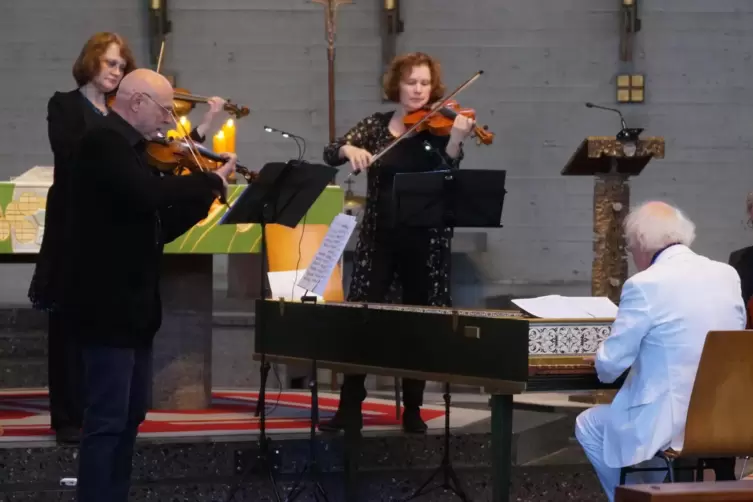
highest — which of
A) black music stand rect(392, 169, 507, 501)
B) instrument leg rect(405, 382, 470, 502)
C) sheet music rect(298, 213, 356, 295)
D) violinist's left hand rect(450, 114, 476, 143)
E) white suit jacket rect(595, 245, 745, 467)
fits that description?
violinist's left hand rect(450, 114, 476, 143)

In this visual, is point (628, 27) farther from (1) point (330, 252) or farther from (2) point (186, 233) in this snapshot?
(1) point (330, 252)

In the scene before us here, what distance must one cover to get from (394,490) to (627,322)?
157cm

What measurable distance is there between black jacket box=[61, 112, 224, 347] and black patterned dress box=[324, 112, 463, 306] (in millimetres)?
1245

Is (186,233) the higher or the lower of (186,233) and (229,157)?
the lower

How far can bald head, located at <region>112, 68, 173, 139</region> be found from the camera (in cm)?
359

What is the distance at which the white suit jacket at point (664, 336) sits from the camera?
364 centimetres

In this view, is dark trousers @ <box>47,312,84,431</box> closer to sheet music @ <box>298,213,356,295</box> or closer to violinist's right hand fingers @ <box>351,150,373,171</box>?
sheet music @ <box>298,213,356,295</box>

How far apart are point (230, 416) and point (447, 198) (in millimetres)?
1620

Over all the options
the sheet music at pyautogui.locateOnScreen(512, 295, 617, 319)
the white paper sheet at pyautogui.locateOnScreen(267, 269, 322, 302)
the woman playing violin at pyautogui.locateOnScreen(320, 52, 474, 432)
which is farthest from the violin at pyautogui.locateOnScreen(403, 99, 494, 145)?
the sheet music at pyautogui.locateOnScreen(512, 295, 617, 319)

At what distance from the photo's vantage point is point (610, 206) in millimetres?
6156

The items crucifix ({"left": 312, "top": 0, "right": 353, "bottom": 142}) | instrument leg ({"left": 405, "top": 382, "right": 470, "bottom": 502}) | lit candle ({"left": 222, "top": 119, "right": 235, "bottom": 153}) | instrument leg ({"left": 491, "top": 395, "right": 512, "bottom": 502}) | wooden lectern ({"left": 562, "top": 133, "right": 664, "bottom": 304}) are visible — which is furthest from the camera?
crucifix ({"left": 312, "top": 0, "right": 353, "bottom": 142})

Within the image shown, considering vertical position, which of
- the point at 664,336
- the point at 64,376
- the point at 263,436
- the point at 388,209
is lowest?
the point at 263,436

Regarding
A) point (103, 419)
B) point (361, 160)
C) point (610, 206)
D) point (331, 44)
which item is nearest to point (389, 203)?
point (361, 160)

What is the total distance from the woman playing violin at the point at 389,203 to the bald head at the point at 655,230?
110 centimetres
